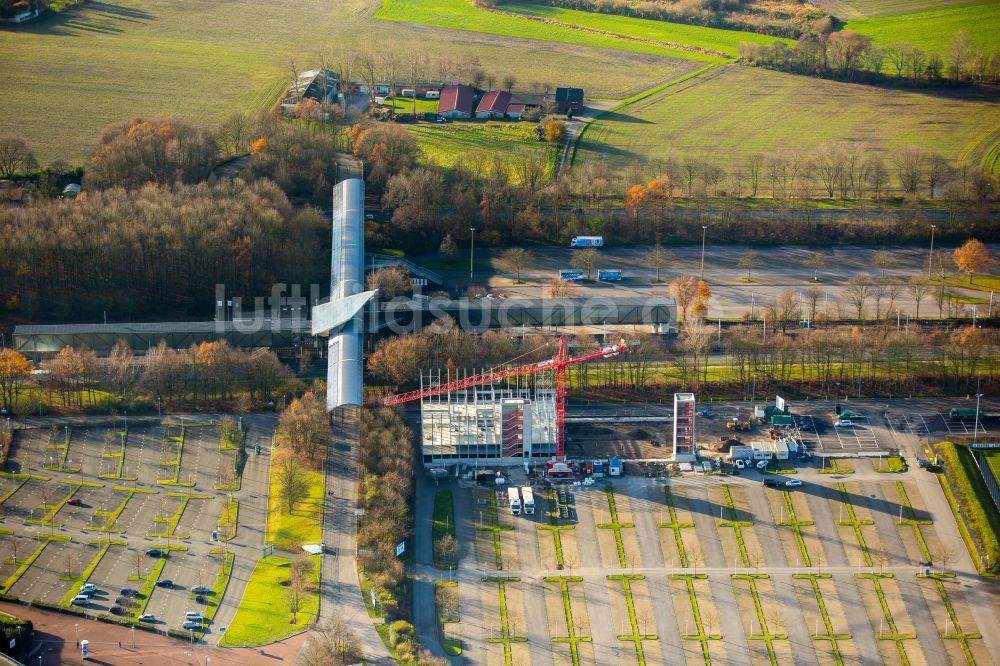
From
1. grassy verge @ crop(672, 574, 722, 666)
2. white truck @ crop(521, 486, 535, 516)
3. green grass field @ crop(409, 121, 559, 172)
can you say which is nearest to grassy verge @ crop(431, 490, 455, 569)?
white truck @ crop(521, 486, 535, 516)

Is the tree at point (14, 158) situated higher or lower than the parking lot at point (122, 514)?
higher

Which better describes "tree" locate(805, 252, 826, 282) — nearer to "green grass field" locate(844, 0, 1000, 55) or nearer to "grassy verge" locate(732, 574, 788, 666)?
"grassy verge" locate(732, 574, 788, 666)

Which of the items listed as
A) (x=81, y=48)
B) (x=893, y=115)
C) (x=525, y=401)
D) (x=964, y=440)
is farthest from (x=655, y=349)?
(x=81, y=48)

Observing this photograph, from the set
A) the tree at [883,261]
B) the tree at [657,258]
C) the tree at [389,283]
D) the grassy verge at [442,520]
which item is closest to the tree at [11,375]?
the tree at [389,283]

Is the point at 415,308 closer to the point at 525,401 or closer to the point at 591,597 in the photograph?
the point at 525,401

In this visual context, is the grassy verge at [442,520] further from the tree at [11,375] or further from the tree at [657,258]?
the tree at [657,258]

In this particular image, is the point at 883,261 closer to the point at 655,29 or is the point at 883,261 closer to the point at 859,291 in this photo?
the point at 859,291
